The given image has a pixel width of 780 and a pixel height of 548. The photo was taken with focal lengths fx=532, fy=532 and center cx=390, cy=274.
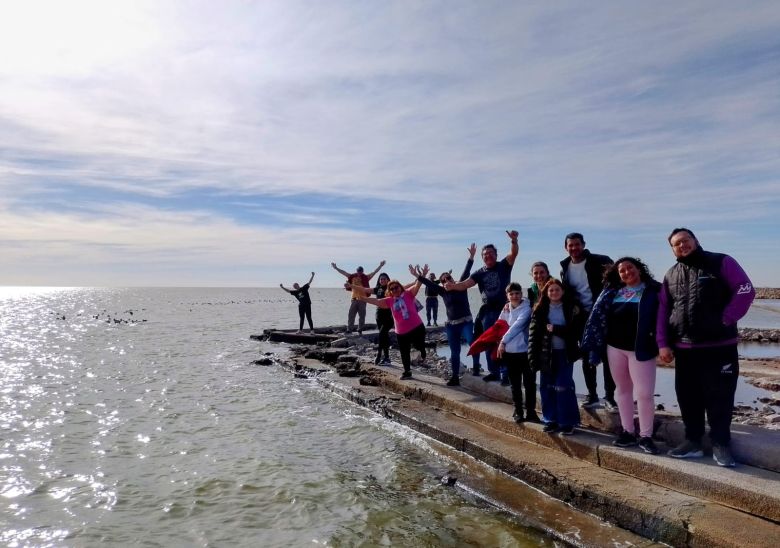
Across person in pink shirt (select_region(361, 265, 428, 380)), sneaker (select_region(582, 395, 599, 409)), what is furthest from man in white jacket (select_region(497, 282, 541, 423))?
person in pink shirt (select_region(361, 265, 428, 380))

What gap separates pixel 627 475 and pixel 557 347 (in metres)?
1.53

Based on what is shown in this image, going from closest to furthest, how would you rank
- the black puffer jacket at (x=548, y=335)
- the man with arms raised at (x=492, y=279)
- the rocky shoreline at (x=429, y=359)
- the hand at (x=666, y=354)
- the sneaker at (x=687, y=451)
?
the hand at (x=666, y=354) → the sneaker at (x=687, y=451) → the black puffer jacket at (x=548, y=335) → the man with arms raised at (x=492, y=279) → the rocky shoreline at (x=429, y=359)

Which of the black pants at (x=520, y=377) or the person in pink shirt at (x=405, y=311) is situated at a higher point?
the person in pink shirt at (x=405, y=311)

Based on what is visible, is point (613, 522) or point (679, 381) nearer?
point (613, 522)

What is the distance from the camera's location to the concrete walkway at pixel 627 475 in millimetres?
4242

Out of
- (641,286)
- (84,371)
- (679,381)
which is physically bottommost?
(84,371)

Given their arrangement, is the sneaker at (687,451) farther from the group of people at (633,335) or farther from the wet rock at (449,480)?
the wet rock at (449,480)

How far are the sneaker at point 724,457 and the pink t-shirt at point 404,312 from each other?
225 inches

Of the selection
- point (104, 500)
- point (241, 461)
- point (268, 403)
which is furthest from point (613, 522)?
point (268, 403)

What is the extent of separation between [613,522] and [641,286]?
91.1 inches

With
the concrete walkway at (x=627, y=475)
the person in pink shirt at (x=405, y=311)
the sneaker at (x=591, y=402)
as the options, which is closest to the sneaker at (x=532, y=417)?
the concrete walkway at (x=627, y=475)

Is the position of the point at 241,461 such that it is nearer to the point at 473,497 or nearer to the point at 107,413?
the point at 473,497

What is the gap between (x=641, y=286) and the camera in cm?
553

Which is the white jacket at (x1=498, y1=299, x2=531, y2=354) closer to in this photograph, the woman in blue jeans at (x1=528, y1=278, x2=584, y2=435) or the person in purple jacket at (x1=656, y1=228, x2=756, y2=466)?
the woman in blue jeans at (x1=528, y1=278, x2=584, y2=435)
